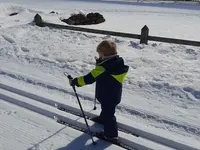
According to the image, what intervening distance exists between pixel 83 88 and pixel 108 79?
6.99 ft

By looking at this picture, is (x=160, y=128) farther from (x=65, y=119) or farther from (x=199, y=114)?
(x=65, y=119)

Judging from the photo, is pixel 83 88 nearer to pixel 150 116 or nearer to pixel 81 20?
pixel 150 116

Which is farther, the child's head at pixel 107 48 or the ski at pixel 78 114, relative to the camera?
the ski at pixel 78 114

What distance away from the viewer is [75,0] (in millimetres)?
33688

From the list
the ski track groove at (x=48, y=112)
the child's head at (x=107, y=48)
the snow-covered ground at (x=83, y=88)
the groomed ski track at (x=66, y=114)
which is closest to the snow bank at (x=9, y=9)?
the snow-covered ground at (x=83, y=88)

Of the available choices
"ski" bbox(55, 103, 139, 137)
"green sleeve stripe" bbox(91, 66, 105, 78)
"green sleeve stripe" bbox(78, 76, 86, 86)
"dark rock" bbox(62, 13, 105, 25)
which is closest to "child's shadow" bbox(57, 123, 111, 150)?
"ski" bbox(55, 103, 139, 137)

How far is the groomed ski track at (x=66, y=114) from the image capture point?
14.9 ft

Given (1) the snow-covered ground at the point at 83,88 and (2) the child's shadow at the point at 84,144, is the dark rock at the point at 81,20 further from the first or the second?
(2) the child's shadow at the point at 84,144

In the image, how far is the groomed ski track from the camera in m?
4.54

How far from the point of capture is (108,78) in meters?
4.41

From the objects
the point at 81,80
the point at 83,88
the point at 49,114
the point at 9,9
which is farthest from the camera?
the point at 9,9

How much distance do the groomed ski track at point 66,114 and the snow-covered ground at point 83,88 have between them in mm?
71

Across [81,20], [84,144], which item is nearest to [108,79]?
[84,144]

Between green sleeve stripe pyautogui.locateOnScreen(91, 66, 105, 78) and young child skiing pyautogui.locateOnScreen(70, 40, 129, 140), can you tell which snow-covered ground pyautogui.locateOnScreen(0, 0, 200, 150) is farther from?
green sleeve stripe pyautogui.locateOnScreen(91, 66, 105, 78)
